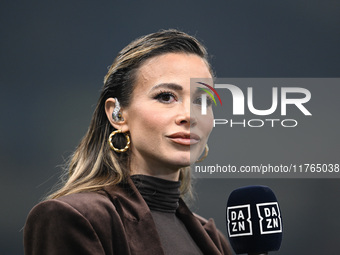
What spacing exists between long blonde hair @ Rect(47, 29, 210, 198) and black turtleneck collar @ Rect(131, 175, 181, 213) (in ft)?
0.17

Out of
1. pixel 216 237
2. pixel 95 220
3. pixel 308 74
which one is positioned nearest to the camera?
pixel 95 220

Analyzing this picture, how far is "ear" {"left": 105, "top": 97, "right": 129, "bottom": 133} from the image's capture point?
164 centimetres

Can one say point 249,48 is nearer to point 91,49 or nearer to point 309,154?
point 309,154

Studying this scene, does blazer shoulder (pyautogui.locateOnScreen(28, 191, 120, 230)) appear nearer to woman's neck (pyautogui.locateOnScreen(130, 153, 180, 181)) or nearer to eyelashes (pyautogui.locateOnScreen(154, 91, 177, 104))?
woman's neck (pyautogui.locateOnScreen(130, 153, 180, 181))

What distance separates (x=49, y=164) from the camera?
2.76 meters

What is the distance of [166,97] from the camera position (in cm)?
157

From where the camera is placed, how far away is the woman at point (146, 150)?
1.44 metres

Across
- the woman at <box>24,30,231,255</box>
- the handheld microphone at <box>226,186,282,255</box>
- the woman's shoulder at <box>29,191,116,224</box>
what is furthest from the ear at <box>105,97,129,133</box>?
the handheld microphone at <box>226,186,282,255</box>

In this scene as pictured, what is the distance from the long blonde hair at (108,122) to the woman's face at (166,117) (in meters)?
0.03

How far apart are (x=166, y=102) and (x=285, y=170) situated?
142 centimetres

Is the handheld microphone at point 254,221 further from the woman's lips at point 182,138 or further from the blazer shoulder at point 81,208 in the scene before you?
the blazer shoulder at point 81,208

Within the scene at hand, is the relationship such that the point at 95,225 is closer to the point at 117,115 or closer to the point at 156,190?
the point at 156,190

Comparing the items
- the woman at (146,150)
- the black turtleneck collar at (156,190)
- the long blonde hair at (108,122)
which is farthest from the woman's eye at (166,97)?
the black turtleneck collar at (156,190)

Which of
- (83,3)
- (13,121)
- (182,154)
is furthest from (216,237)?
(83,3)
